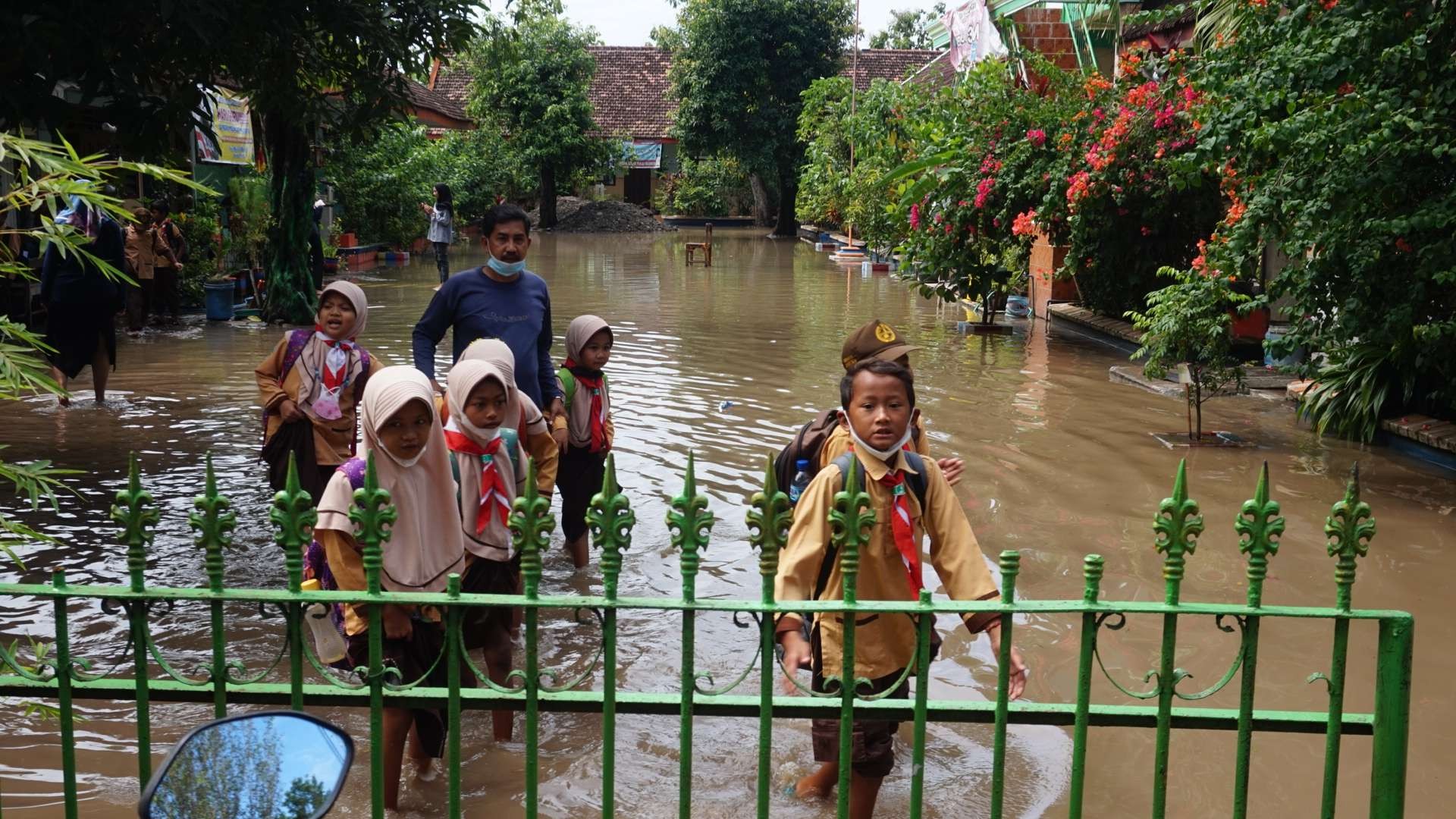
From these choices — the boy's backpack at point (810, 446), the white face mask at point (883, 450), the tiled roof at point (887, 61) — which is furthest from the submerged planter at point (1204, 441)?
the tiled roof at point (887, 61)

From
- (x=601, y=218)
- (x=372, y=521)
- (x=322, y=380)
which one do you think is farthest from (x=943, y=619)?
(x=601, y=218)

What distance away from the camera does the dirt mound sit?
49.2 meters

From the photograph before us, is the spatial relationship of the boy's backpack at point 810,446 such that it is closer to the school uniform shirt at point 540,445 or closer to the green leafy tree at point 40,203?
the school uniform shirt at point 540,445

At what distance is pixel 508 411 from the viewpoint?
5410mm

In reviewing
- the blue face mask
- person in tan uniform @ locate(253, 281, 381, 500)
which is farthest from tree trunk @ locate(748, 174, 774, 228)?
person in tan uniform @ locate(253, 281, 381, 500)

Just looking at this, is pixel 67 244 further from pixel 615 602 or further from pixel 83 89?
pixel 83 89

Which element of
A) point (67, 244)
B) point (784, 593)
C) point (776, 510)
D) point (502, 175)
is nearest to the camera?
point (776, 510)

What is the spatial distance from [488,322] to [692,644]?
383cm

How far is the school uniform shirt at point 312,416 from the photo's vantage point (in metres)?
6.57

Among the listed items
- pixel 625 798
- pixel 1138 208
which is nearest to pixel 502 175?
pixel 1138 208

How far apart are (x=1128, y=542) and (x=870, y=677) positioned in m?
4.20

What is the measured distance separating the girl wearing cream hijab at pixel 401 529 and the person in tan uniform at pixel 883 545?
1.16 meters

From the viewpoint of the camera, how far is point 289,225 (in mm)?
17234

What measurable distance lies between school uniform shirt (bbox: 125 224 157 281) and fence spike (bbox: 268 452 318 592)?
1423cm
